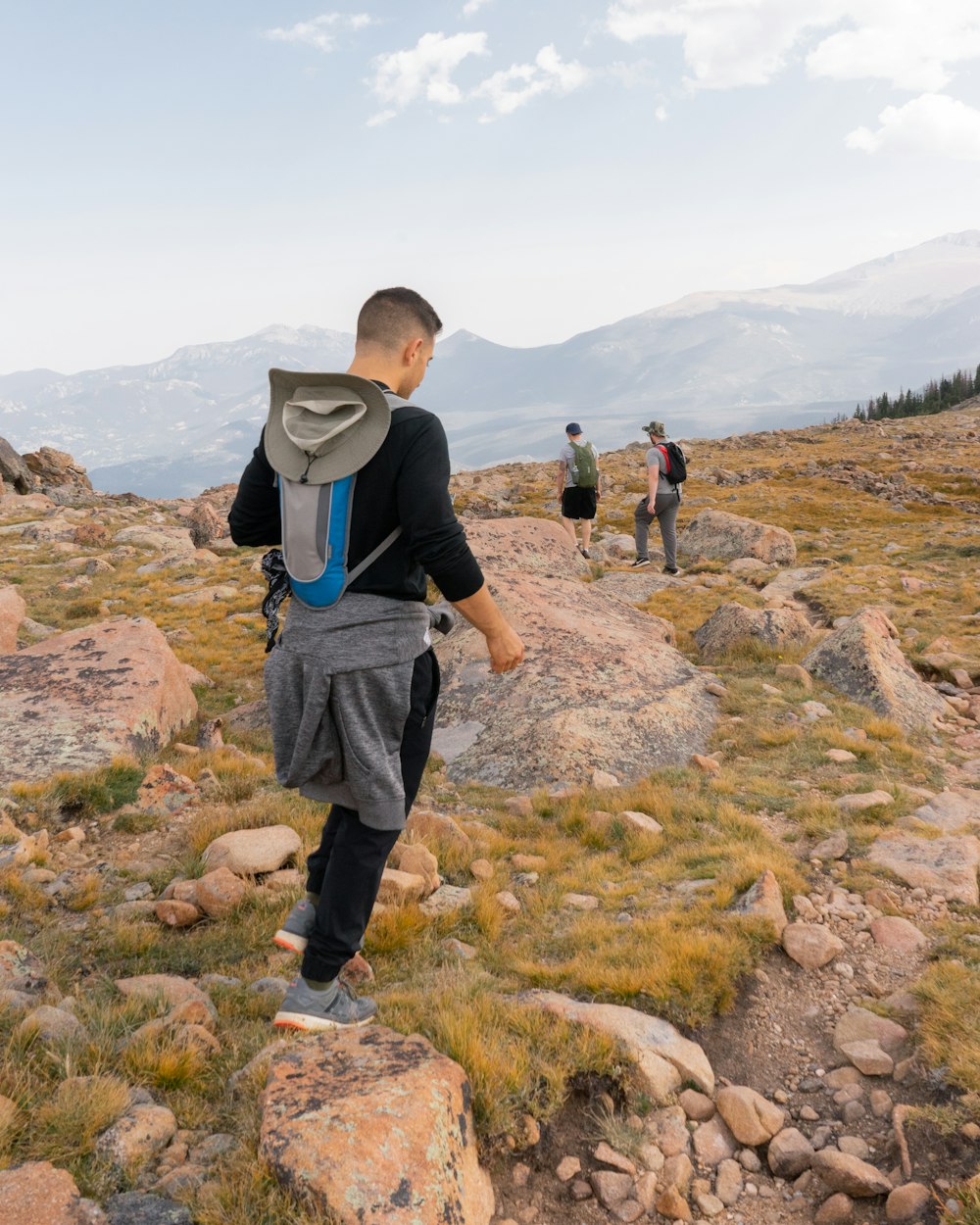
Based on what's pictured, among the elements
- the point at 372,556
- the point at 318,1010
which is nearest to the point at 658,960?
the point at 318,1010

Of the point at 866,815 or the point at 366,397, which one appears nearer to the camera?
the point at 366,397

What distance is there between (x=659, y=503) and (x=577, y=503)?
186 cm

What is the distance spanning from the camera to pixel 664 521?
15.8 m

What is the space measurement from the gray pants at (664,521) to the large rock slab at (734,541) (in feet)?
9.46

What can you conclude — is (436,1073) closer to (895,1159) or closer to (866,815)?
(895,1159)

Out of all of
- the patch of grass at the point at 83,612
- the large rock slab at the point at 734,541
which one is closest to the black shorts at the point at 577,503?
the large rock slab at the point at 734,541

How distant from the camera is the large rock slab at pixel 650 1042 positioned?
3.12 metres

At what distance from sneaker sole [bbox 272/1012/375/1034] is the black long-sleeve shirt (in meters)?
1.89

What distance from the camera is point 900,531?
2238 centimetres

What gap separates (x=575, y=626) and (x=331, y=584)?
277 inches

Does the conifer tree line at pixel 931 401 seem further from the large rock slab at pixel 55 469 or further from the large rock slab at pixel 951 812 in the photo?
the large rock slab at pixel 951 812

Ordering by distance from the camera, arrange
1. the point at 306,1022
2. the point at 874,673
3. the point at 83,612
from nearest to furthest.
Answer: the point at 306,1022
the point at 874,673
the point at 83,612

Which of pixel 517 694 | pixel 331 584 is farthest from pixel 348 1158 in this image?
pixel 517 694

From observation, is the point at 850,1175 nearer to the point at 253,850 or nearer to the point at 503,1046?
the point at 503,1046
